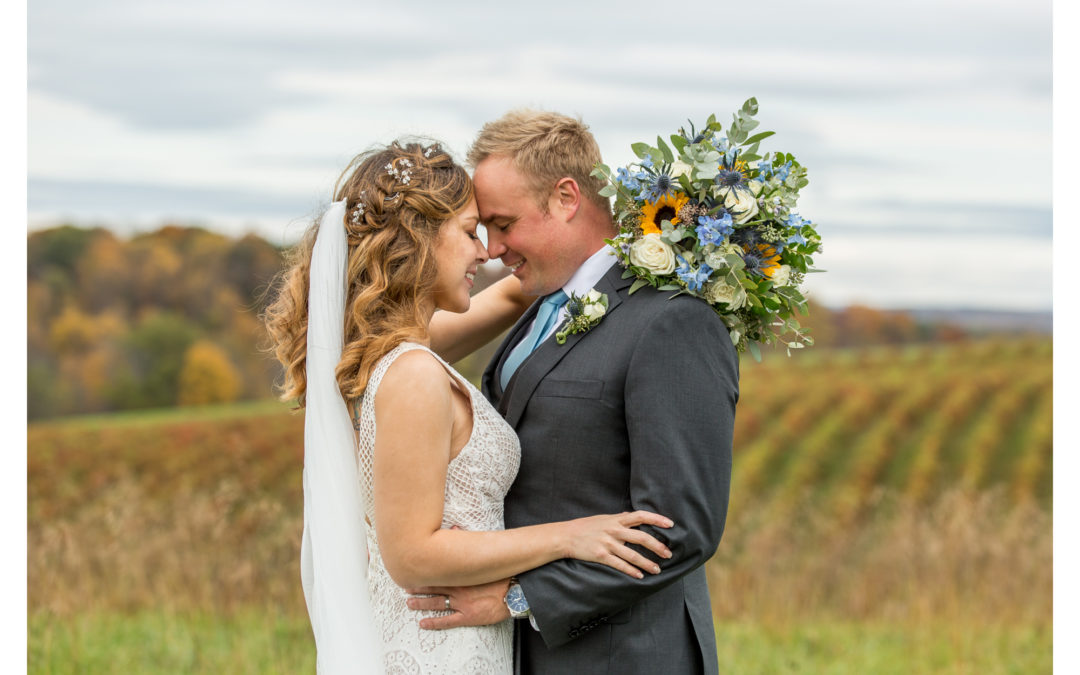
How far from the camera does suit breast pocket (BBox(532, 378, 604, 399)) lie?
9.24 feet

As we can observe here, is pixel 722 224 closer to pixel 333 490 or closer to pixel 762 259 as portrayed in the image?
pixel 762 259

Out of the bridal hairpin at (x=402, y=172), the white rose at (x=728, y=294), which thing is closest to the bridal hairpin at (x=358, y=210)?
the bridal hairpin at (x=402, y=172)

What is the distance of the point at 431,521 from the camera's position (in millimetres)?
2670

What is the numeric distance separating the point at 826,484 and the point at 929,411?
12.2ft

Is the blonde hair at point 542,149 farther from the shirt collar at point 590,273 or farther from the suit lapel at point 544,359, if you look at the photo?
the suit lapel at point 544,359

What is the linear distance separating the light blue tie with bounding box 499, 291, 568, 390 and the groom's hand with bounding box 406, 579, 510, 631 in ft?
2.49

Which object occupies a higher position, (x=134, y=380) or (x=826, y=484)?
(x=134, y=380)

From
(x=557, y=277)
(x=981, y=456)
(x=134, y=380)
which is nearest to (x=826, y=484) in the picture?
(x=981, y=456)

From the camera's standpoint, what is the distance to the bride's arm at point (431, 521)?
2643 mm

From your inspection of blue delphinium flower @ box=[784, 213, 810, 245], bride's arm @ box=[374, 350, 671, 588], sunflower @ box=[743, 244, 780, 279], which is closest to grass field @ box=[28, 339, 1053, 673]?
bride's arm @ box=[374, 350, 671, 588]

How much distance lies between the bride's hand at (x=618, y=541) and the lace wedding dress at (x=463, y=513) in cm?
30

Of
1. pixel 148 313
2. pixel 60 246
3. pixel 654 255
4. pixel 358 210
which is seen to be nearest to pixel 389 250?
pixel 358 210
